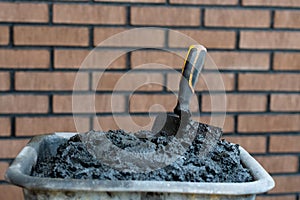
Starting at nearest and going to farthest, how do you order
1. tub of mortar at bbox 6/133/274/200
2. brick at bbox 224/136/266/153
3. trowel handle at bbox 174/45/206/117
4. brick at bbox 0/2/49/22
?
tub of mortar at bbox 6/133/274/200
trowel handle at bbox 174/45/206/117
brick at bbox 0/2/49/22
brick at bbox 224/136/266/153

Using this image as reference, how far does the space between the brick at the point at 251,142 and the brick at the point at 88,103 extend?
0.45 metres

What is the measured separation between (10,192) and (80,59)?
0.55m

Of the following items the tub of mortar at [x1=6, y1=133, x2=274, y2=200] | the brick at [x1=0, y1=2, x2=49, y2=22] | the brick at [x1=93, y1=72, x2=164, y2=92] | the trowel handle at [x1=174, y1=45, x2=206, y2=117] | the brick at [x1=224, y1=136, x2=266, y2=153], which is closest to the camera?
the tub of mortar at [x1=6, y1=133, x2=274, y2=200]

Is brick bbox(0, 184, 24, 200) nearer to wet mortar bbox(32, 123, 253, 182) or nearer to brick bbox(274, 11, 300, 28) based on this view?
wet mortar bbox(32, 123, 253, 182)

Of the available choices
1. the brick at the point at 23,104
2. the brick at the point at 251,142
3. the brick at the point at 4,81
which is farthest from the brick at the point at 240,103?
the brick at the point at 4,81

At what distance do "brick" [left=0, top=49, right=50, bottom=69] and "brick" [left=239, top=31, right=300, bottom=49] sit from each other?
0.74m

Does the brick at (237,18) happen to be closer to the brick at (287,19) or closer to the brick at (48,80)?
the brick at (287,19)

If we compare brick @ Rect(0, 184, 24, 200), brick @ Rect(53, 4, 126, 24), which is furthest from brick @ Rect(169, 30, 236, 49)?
brick @ Rect(0, 184, 24, 200)

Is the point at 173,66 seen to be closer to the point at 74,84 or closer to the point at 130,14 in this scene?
the point at 130,14

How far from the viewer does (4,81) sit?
1653 mm

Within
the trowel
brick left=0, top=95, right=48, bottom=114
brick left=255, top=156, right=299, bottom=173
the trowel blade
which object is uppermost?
the trowel

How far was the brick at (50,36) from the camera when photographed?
64.6 inches

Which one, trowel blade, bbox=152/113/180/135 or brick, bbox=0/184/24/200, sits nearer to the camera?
trowel blade, bbox=152/113/180/135

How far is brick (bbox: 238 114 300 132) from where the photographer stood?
1819 mm
